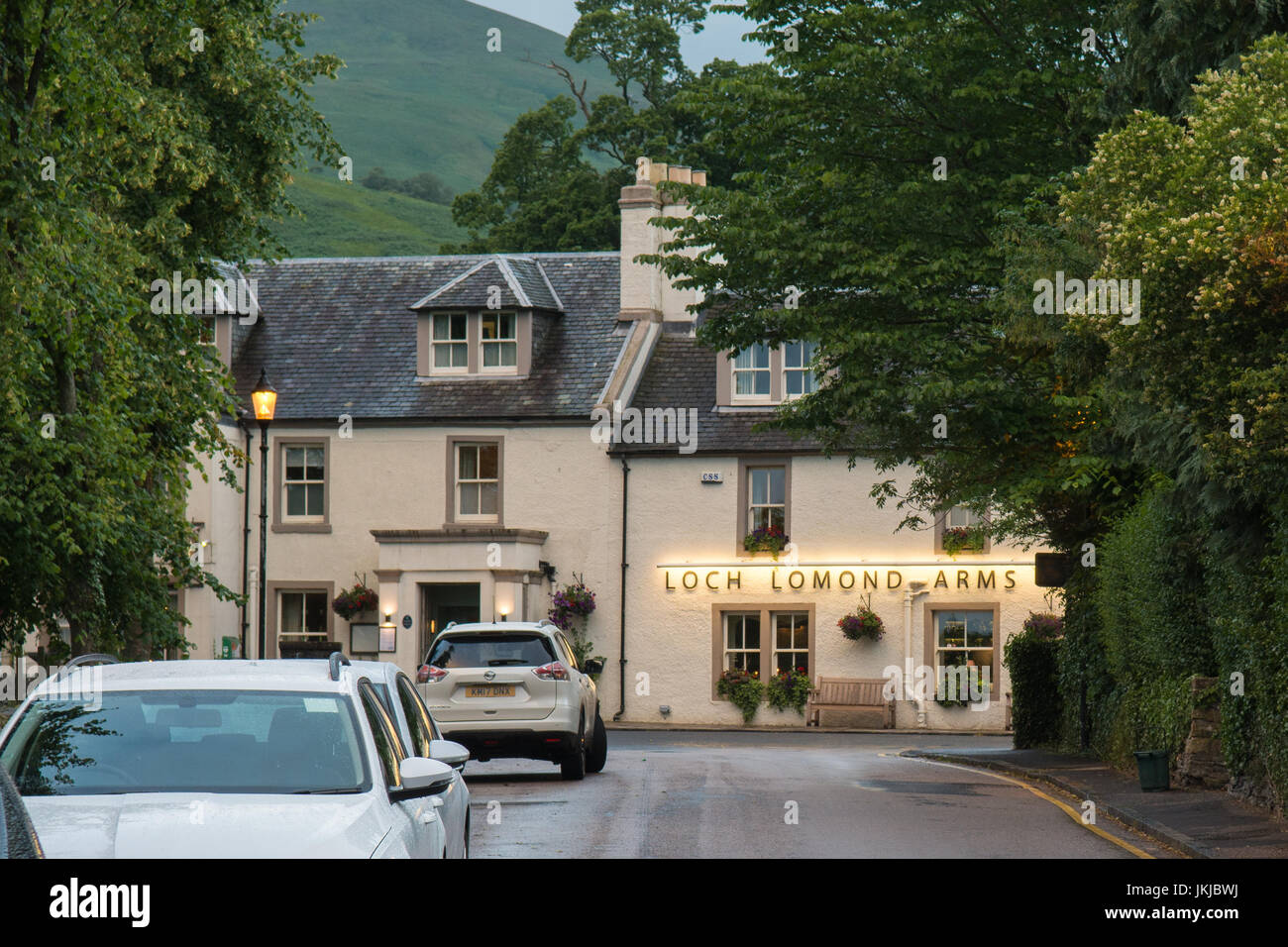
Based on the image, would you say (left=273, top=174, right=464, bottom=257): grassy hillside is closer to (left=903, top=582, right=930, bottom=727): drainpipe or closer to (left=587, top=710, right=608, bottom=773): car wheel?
(left=903, top=582, right=930, bottom=727): drainpipe

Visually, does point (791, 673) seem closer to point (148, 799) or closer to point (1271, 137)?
point (1271, 137)

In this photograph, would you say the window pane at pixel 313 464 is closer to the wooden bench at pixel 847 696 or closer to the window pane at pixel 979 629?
the wooden bench at pixel 847 696

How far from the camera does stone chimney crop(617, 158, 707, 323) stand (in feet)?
142

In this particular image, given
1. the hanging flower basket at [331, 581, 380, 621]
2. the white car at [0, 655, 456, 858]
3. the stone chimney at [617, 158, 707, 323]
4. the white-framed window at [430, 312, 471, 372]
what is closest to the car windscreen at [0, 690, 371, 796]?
the white car at [0, 655, 456, 858]

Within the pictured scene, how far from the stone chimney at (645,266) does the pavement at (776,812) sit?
17837mm

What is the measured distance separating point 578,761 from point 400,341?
23857 millimetres

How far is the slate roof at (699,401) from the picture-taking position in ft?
132

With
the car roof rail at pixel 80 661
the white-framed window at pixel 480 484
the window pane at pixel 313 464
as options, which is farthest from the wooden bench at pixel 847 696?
the car roof rail at pixel 80 661

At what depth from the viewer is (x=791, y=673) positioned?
131 feet

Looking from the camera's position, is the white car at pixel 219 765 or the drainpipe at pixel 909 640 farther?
the drainpipe at pixel 909 640

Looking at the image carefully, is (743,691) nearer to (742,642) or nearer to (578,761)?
(742,642)

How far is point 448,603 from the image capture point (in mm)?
41219

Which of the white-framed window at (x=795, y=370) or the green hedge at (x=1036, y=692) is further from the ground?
the white-framed window at (x=795, y=370)
